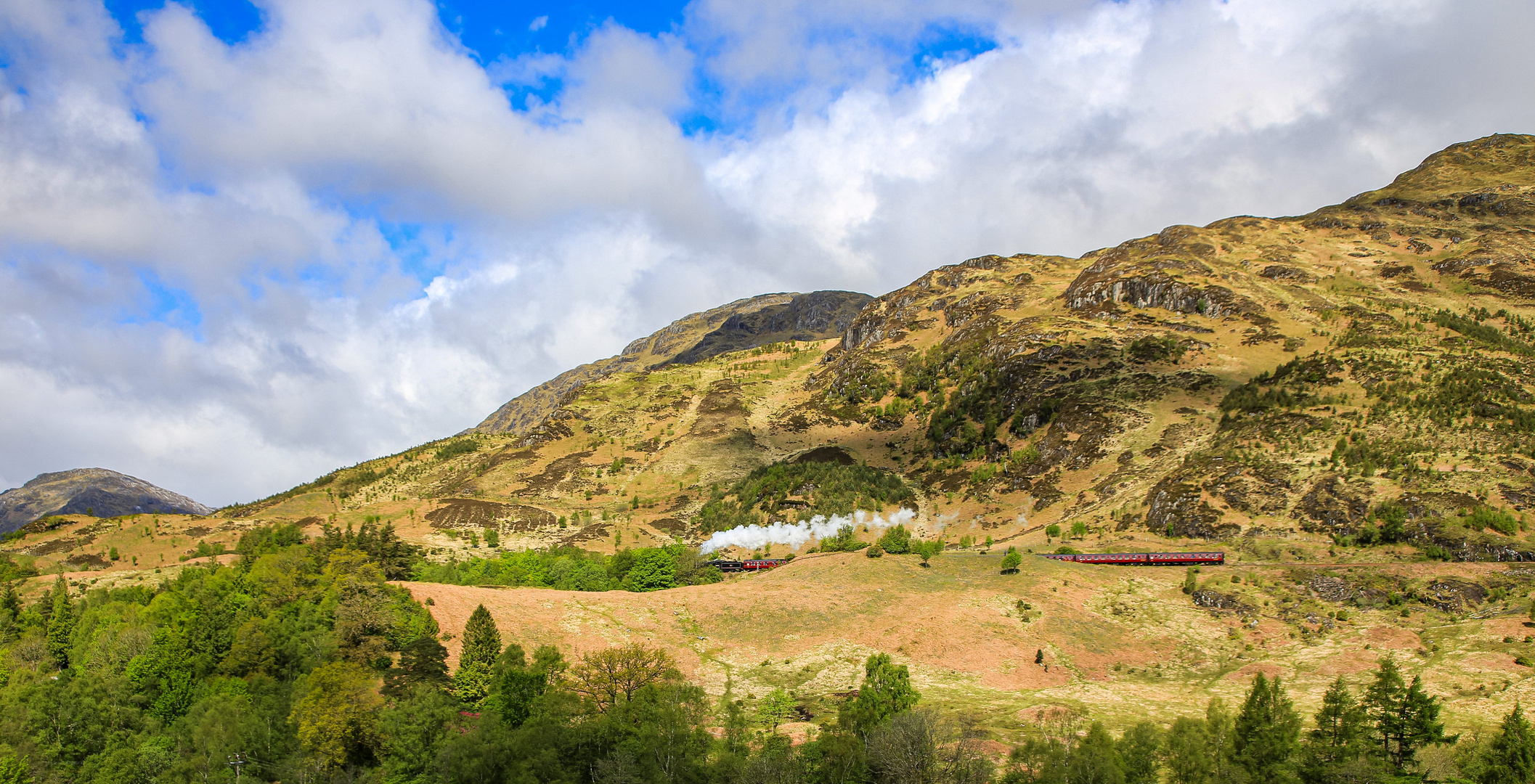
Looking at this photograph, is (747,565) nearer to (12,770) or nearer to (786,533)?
(786,533)

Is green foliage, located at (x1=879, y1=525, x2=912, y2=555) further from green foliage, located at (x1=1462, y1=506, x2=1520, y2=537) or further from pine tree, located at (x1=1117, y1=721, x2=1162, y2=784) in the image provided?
green foliage, located at (x1=1462, y1=506, x2=1520, y2=537)

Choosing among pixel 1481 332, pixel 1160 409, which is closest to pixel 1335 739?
pixel 1160 409

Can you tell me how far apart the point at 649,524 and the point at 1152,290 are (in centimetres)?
10203

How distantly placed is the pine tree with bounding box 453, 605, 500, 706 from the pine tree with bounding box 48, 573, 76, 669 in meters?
40.2

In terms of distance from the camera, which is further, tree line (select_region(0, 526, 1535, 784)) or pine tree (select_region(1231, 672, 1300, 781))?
tree line (select_region(0, 526, 1535, 784))

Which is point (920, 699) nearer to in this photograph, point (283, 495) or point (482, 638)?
point (482, 638)

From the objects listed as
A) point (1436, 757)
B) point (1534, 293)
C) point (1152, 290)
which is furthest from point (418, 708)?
point (1534, 293)

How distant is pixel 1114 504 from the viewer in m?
93.0

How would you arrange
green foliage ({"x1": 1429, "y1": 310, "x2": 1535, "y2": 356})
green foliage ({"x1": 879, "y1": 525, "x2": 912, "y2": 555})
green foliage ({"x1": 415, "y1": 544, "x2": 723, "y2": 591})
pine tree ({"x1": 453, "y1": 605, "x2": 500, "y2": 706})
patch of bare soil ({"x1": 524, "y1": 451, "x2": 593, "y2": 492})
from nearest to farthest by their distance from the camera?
pine tree ({"x1": 453, "y1": 605, "x2": 500, "y2": 706}), green foliage ({"x1": 879, "y1": 525, "x2": 912, "y2": 555}), green foliage ({"x1": 415, "y1": 544, "x2": 723, "y2": 591}), green foliage ({"x1": 1429, "y1": 310, "x2": 1535, "y2": 356}), patch of bare soil ({"x1": 524, "y1": 451, "x2": 593, "y2": 492})

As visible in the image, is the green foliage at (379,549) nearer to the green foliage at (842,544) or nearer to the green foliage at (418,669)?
the green foliage at (418,669)

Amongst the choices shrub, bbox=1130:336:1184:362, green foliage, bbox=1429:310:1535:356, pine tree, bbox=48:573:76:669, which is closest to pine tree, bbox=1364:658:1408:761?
shrub, bbox=1130:336:1184:362

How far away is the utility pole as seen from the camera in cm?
5062

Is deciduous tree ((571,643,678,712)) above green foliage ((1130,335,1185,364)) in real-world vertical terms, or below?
below

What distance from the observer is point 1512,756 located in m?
34.7
